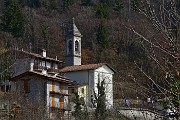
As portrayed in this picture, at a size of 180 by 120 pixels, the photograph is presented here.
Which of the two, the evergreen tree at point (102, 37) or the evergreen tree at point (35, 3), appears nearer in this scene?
the evergreen tree at point (102, 37)

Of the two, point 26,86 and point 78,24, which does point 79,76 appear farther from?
point 78,24

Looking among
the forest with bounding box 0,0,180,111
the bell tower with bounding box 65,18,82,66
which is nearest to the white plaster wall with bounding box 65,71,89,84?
the forest with bounding box 0,0,180,111

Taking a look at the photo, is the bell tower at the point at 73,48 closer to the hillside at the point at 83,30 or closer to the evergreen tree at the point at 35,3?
the hillside at the point at 83,30

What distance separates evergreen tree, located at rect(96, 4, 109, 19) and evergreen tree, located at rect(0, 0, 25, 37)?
48.1 ft

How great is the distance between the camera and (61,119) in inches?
963

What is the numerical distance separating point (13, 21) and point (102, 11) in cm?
1805

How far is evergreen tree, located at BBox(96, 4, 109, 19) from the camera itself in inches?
2788

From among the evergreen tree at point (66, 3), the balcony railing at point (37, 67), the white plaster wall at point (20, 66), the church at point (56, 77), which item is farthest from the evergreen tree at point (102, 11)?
the balcony railing at point (37, 67)

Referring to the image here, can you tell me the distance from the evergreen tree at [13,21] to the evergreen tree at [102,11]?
14.7 m

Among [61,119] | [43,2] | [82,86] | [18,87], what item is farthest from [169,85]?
[43,2]

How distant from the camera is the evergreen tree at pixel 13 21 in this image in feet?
190

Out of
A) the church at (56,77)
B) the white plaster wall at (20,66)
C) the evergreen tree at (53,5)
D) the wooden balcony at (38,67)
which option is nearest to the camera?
the church at (56,77)

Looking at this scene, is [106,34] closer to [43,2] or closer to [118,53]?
[118,53]

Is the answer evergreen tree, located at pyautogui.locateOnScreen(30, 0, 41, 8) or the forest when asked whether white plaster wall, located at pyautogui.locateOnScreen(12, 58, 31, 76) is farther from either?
evergreen tree, located at pyautogui.locateOnScreen(30, 0, 41, 8)
